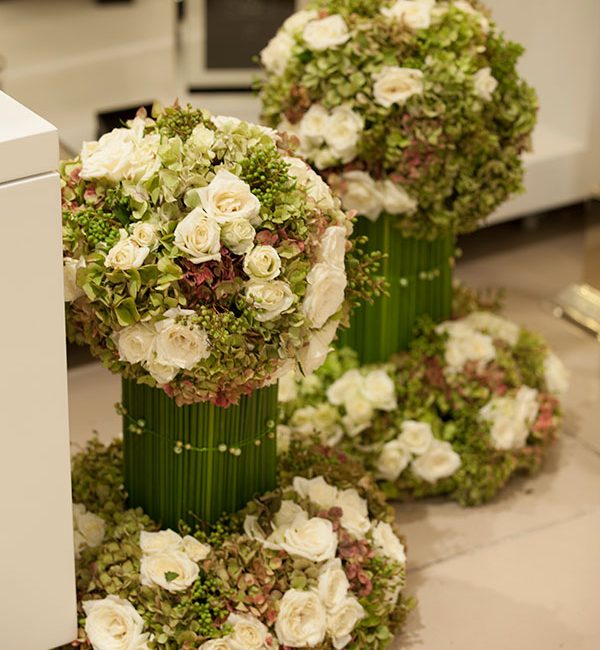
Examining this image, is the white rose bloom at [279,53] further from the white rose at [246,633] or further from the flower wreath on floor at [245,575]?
the white rose at [246,633]

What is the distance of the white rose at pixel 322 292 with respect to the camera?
2041 millimetres

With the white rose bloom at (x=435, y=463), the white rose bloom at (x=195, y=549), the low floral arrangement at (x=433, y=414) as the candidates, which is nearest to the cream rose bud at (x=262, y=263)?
the white rose bloom at (x=195, y=549)

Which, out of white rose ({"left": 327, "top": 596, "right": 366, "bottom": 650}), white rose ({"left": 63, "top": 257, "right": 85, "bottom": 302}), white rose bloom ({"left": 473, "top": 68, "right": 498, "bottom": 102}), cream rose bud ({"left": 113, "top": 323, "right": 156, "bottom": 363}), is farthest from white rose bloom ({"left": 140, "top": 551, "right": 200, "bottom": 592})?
white rose bloom ({"left": 473, "top": 68, "right": 498, "bottom": 102})

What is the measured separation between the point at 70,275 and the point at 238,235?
27cm

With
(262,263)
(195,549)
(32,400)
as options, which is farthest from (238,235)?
(195,549)

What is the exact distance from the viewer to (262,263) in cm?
197

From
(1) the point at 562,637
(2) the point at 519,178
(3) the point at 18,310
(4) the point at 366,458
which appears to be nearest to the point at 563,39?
(2) the point at 519,178

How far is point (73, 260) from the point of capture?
6.63ft

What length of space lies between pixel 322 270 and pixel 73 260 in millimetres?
384

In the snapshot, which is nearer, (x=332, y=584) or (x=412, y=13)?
(x=332, y=584)

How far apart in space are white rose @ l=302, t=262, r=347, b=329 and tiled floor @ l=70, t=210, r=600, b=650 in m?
0.74

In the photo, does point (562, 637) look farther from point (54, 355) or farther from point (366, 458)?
point (54, 355)

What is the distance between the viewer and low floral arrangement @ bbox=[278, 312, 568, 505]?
2.80 meters

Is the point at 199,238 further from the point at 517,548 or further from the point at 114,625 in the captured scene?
the point at 517,548
